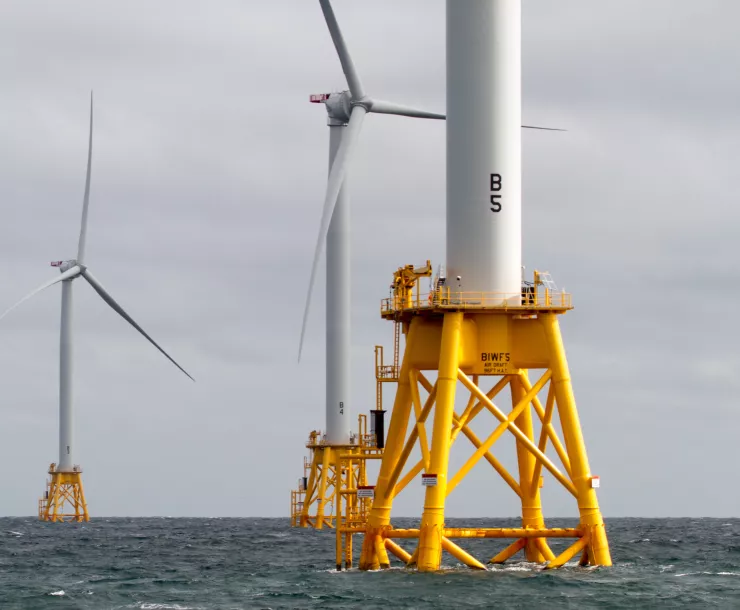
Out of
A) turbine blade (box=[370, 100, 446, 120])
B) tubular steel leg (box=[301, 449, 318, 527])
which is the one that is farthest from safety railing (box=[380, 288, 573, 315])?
tubular steel leg (box=[301, 449, 318, 527])

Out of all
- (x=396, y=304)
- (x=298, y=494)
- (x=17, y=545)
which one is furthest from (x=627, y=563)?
(x=298, y=494)

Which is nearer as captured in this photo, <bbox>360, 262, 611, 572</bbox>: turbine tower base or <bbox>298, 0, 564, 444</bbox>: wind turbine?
<bbox>360, 262, 611, 572</bbox>: turbine tower base

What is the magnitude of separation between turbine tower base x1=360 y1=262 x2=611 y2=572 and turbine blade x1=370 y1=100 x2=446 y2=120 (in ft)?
107

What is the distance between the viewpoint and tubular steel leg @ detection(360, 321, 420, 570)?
217 ft

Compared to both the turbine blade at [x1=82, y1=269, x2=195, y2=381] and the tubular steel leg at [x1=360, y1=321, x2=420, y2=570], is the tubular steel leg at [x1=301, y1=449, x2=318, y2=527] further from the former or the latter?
the tubular steel leg at [x1=360, y1=321, x2=420, y2=570]

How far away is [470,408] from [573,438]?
4503mm

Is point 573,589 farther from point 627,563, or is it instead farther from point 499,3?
point 499,3

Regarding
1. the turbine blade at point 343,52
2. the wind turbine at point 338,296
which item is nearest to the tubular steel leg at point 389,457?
the turbine blade at point 343,52

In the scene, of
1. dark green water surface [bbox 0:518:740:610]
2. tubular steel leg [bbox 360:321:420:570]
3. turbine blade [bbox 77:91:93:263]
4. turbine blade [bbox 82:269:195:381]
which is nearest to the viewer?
dark green water surface [bbox 0:518:740:610]

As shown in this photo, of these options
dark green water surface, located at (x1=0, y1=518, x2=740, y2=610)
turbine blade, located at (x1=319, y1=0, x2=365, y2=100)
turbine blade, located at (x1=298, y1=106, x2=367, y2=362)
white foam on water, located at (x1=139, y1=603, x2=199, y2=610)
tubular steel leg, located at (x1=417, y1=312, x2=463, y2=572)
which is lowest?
white foam on water, located at (x1=139, y1=603, x2=199, y2=610)

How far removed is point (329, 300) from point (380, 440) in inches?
2326

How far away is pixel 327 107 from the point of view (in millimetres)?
131000

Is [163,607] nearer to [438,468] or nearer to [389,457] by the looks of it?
[438,468]

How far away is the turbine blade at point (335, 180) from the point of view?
63.9 m
